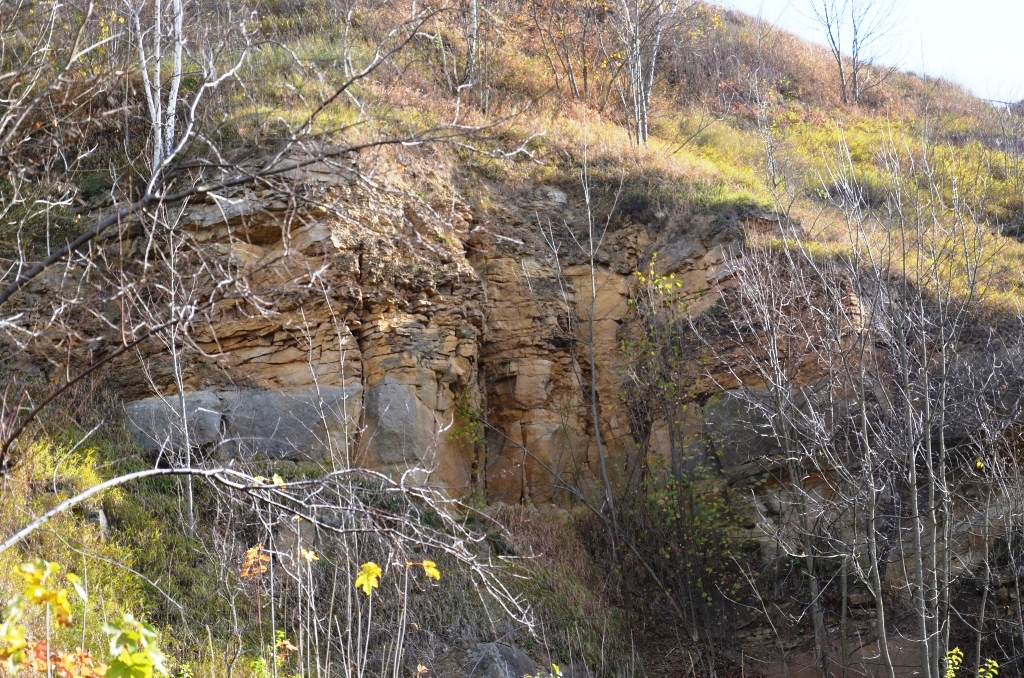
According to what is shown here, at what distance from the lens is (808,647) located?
395 inches

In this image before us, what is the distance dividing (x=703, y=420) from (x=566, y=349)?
7.45 feet

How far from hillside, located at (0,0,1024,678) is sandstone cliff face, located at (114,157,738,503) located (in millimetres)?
48

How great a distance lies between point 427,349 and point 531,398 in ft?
5.74

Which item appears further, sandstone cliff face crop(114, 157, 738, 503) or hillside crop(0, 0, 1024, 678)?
sandstone cliff face crop(114, 157, 738, 503)

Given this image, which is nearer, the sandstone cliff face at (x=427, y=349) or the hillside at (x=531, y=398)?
the hillside at (x=531, y=398)

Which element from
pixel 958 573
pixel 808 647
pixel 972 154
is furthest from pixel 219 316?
pixel 972 154

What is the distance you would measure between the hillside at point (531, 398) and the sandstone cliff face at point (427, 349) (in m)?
0.05

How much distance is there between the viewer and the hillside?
7852 millimetres

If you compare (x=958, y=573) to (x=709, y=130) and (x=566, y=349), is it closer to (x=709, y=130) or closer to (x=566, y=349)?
(x=566, y=349)

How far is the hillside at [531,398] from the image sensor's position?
7.85 metres

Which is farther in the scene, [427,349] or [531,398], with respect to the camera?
[531,398]

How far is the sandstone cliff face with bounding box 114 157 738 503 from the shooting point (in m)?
10.5

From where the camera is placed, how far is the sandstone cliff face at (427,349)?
34.5ft

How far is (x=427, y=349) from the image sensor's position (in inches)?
447
